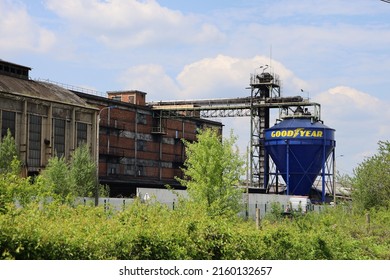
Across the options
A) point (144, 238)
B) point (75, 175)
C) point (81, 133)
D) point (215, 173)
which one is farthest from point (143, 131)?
point (144, 238)

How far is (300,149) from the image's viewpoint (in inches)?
2899

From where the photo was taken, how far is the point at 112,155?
76.4 metres

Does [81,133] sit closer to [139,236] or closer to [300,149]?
[300,149]

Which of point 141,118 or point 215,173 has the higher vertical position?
point 141,118

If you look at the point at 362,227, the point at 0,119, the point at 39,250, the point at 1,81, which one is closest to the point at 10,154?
the point at 0,119

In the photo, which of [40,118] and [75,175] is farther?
[40,118]

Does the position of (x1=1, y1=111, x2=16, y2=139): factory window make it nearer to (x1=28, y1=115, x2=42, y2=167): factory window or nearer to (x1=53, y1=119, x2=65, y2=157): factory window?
(x1=28, y1=115, x2=42, y2=167): factory window

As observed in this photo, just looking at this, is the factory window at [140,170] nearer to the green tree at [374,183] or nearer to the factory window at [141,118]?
the factory window at [141,118]

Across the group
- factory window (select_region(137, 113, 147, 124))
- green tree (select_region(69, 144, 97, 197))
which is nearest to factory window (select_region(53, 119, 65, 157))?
green tree (select_region(69, 144, 97, 197))

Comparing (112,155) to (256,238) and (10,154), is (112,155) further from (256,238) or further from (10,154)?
(256,238)

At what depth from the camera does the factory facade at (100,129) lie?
61.2 metres

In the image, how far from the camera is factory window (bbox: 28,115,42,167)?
61.9m

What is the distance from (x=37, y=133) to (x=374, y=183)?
37.0 m

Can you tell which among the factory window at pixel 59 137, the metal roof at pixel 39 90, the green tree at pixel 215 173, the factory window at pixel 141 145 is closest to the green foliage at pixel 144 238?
the green tree at pixel 215 173
